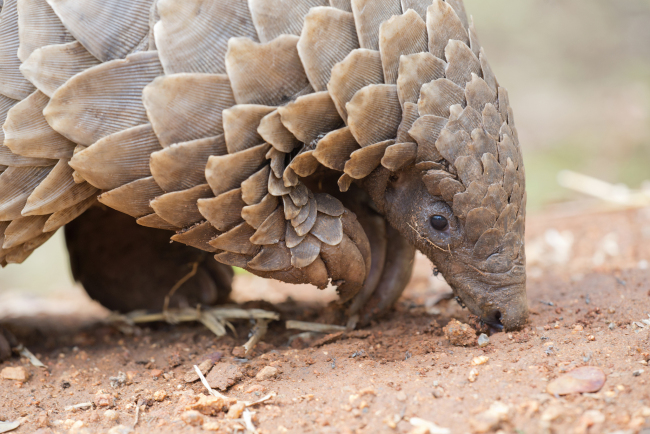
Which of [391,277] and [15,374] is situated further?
[391,277]

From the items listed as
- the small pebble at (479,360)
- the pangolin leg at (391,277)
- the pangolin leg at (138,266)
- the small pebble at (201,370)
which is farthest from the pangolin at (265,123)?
the pangolin leg at (138,266)

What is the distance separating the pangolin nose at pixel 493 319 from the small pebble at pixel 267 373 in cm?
110

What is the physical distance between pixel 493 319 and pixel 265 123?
1.52 metres

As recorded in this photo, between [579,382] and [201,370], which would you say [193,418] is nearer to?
[201,370]

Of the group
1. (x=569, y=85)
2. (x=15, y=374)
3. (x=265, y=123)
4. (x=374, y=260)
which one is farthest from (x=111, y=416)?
(x=569, y=85)

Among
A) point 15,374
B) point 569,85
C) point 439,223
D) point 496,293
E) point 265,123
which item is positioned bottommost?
point 569,85

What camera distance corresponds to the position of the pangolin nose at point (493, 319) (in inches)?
109

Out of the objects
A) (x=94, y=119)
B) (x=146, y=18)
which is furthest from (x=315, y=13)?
(x=94, y=119)

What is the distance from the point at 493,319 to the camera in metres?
2.81

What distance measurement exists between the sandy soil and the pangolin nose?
87 mm

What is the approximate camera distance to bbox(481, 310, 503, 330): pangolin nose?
2779 millimetres

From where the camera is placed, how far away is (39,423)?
2371 mm

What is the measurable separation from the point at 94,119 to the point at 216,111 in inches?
22.0

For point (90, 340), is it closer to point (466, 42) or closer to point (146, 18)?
point (146, 18)
